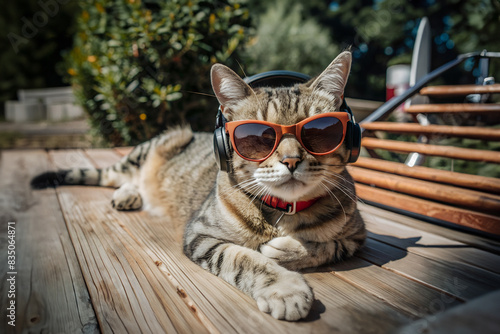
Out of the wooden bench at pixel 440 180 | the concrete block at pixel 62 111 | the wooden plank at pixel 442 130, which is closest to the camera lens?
the wooden bench at pixel 440 180

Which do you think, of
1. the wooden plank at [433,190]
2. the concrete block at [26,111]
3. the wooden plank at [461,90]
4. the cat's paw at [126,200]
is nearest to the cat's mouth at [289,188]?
the wooden plank at [433,190]

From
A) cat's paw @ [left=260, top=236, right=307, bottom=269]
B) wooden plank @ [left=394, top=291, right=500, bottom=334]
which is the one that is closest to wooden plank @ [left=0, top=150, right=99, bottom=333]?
cat's paw @ [left=260, top=236, right=307, bottom=269]

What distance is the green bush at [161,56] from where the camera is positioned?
3.38 m

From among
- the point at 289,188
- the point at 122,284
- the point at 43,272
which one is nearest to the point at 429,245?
the point at 289,188

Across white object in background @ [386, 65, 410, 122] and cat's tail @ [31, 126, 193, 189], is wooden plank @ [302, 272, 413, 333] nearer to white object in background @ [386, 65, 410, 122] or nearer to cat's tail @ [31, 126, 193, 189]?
cat's tail @ [31, 126, 193, 189]

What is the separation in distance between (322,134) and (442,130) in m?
1.34

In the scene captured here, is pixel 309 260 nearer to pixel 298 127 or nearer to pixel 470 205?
pixel 298 127

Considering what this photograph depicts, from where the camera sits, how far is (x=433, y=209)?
1871 mm

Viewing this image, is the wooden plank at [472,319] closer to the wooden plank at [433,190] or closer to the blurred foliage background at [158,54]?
the wooden plank at [433,190]

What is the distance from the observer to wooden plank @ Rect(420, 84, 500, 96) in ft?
7.24

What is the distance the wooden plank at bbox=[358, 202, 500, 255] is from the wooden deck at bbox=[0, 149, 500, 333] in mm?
10

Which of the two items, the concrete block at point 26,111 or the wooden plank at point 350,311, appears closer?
the wooden plank at point 350,311

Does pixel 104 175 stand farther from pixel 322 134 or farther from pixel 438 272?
pixel 438 272

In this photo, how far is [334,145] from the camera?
1277mm
